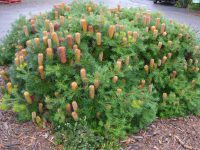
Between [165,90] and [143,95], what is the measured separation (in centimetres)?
72

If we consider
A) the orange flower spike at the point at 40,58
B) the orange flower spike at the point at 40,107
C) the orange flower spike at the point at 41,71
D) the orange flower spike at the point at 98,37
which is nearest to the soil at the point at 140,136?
the orange flower spike at the point at 40,107

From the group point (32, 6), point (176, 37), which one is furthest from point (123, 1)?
point (176, 37)

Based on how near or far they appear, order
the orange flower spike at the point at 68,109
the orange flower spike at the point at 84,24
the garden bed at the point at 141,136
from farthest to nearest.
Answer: the orange flower spike at the point at 84,24
the garden bed at the point at 141,136
the orange flower spike at the point at 68,109

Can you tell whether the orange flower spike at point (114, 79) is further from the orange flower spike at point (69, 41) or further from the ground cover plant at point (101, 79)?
the orange flower spike at point (69, 41)

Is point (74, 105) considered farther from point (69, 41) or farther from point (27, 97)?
point (69, 41)

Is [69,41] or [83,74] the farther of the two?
[69,41]

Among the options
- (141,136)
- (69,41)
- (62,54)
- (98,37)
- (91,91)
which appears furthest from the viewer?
(141,136)

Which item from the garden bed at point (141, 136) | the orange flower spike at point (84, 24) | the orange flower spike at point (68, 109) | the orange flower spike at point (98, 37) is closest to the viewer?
the orange flower spike at point (68, 109)

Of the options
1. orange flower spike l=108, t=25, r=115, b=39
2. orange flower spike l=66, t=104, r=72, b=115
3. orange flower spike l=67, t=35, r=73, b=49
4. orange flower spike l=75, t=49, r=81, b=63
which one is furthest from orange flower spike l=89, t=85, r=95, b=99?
orange flower spike l=108, t=25, r=115, b=39

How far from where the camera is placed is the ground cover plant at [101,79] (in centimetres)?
333

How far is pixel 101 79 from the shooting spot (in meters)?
3.27

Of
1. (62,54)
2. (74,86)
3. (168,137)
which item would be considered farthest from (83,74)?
Result: (168,137)

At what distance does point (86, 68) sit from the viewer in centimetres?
344

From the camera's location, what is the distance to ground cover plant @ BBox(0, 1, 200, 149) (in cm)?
333
